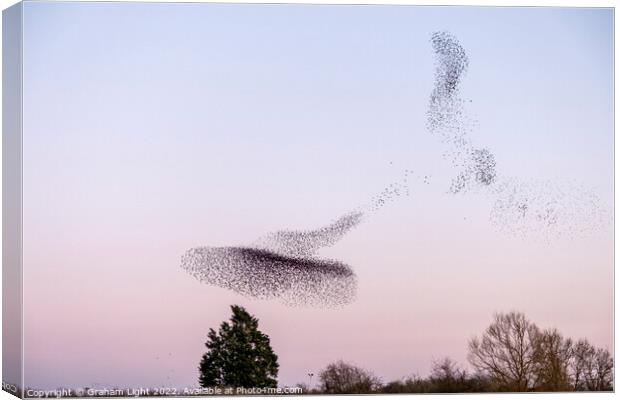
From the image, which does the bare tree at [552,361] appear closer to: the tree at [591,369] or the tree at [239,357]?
the tree at [591,369]

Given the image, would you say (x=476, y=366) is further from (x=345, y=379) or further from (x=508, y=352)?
(x=345, y=379)

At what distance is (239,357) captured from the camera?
17.4 m

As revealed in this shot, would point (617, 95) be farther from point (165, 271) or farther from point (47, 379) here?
point (47, 379)

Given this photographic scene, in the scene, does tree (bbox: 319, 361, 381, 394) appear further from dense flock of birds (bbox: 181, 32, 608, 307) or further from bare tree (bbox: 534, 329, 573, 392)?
bare tree (bbox: 534, 329, 573, 392)

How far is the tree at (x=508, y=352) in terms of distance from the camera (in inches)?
694

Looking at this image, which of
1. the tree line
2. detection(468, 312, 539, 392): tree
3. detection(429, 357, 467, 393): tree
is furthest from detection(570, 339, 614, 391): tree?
detection(429, 357, 467, 393): tree

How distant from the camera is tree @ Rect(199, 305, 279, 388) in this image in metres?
17.2

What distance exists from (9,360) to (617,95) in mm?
7507

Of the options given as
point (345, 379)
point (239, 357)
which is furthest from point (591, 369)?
point (239, 357)

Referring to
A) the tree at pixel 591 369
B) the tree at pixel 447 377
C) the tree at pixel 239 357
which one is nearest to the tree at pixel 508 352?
the tree at pixel 447 377

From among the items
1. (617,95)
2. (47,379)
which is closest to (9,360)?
(47,379)

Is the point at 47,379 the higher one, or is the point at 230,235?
the point at 230,235

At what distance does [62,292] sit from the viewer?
17.0 m

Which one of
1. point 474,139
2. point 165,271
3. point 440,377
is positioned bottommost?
point 440,377
